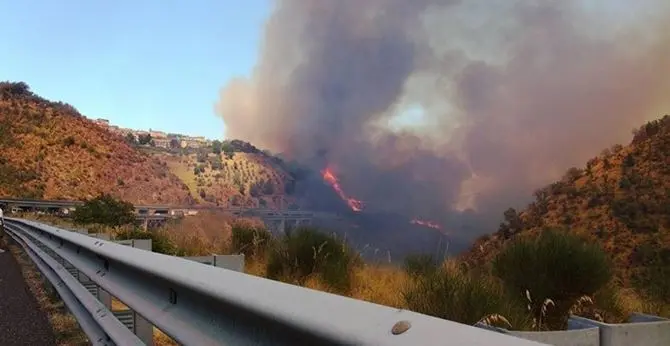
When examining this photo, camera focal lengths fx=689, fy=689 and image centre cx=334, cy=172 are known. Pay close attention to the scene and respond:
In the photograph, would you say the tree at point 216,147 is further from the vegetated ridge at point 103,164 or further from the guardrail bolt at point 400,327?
the guardrail bolt at point 400,327

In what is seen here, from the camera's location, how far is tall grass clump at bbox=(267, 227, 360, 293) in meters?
10.5

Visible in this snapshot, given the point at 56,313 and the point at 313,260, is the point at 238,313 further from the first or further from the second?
the point at 313,260

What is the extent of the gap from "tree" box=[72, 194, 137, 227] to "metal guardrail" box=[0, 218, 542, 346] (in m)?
35.0

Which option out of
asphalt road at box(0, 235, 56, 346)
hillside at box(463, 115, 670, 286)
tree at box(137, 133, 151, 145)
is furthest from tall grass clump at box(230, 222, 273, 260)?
tree at box(137, 133, 151, 145)

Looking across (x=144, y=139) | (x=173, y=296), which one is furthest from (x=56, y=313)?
(x=144, y=139)

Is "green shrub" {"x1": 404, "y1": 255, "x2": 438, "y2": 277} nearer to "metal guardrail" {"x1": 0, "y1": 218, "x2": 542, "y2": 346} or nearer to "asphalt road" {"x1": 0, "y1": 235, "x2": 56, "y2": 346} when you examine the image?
"asphalt road" {"x1": 0, "y1": 235, "x2": 56, "y2": 346}

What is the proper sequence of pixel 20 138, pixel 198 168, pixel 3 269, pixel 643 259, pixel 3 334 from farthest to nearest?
pixel 198 168, pixel 20 138, pixel 643 259, pixel 3 269, pixel 3 334

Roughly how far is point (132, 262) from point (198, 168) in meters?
110

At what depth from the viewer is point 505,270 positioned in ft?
27.4

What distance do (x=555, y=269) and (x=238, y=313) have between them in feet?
20.7

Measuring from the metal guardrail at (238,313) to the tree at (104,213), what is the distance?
34967 millimetres

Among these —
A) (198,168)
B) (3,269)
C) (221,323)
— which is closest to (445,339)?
(221,323)

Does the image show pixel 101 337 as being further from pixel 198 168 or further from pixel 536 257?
pixel 198 168

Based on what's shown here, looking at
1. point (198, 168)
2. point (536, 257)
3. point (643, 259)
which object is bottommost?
point (643, 259)
